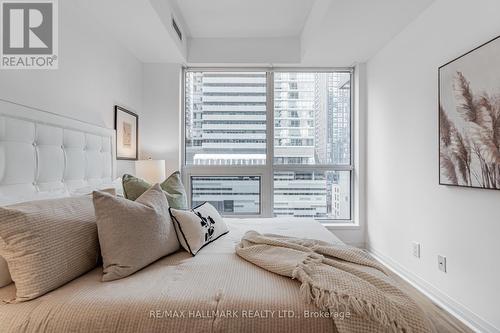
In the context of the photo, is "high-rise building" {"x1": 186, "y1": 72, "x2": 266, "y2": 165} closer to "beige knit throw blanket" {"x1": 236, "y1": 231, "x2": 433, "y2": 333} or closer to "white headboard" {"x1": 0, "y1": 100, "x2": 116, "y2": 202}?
"white headboard" {"x1": 0, "y1": 100, "x2": 116, "y2": 202}

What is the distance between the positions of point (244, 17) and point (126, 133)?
1.74 m

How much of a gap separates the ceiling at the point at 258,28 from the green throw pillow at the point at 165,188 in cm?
135

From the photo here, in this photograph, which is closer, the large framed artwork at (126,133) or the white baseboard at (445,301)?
the white baseboard at (445,301)

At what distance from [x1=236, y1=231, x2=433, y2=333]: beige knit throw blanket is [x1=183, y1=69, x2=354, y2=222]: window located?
237cm

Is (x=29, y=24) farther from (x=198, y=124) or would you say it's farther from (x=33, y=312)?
(x=198, y=124)

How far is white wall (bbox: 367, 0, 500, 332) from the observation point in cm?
184

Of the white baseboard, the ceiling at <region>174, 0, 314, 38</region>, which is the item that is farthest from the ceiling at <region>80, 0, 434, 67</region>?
the white baseboard

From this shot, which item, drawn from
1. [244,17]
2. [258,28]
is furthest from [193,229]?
[258,28]

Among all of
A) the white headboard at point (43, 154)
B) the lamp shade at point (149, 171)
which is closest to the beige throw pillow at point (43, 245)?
the white headboard at point (43, 154)

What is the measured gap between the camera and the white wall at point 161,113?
357 cm

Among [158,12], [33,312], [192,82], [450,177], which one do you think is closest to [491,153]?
[450,177]

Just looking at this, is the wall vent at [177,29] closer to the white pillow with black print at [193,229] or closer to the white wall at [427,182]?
the white pillow with black print at [193,229]

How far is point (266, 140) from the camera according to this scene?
3844 millimetres

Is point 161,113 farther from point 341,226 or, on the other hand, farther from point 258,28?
point 341,226
